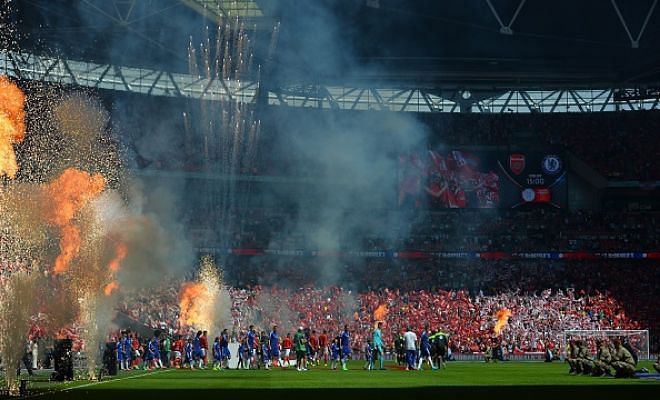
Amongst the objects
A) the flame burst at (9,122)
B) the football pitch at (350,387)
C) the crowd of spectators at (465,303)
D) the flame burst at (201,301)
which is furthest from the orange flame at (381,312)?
the flame burst at (9,122)

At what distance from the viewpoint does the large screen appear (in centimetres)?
5884

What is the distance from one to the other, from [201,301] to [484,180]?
21.0 meters

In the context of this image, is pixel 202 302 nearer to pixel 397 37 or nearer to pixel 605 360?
pixel 397 37

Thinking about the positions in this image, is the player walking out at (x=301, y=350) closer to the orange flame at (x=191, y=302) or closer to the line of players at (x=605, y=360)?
the line of players at (x=605, y=360)

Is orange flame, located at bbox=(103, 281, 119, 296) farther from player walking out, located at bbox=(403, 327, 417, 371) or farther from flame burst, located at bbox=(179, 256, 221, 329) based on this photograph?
player walking out, located at bbox=(403, 327, 417, 371)

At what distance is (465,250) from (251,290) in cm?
1511

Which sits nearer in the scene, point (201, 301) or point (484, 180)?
point (201, 301)

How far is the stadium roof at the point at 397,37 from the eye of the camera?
4894 centimetres

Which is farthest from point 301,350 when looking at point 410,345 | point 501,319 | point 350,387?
point 501,319

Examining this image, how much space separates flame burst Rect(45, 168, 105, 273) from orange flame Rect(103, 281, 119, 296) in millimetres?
2479

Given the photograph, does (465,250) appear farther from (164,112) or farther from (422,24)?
(164,112)

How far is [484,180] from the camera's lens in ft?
194

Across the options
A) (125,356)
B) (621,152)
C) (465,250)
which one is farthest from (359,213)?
(125,356)

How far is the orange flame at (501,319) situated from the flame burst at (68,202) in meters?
22.8
